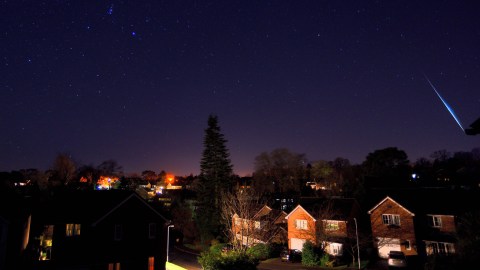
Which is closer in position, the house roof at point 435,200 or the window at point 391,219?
the house roof at point 435,200

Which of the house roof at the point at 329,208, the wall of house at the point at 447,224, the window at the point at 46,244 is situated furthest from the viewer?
the house roof at the point at 329,208

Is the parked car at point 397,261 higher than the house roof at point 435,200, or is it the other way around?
the house roof at point 435,200

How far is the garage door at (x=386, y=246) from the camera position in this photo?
41000 mm

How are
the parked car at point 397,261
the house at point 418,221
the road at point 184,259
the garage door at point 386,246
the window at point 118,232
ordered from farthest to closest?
the road at point 184,259 → the garage door at point 386,246 → the house at point 418,221 → the parked car at point 397,261 → the window at point 118,232

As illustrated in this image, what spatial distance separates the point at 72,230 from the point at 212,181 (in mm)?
33303

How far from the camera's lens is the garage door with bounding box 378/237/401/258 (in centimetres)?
4100

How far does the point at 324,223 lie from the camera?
43156 mm

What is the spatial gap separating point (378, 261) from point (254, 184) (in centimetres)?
5253

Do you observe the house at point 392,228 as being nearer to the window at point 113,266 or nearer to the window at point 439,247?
the window at point 439,247

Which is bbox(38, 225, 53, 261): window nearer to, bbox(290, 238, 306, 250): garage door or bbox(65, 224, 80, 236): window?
bbox(65, 224, 80, 236): window

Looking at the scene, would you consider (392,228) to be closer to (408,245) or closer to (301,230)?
(408,245)

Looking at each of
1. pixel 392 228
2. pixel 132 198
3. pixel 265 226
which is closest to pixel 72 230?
pixel 132 198

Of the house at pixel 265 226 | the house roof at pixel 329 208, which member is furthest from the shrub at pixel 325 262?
the house at pixel 265 226

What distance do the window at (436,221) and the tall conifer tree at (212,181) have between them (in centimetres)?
3313
